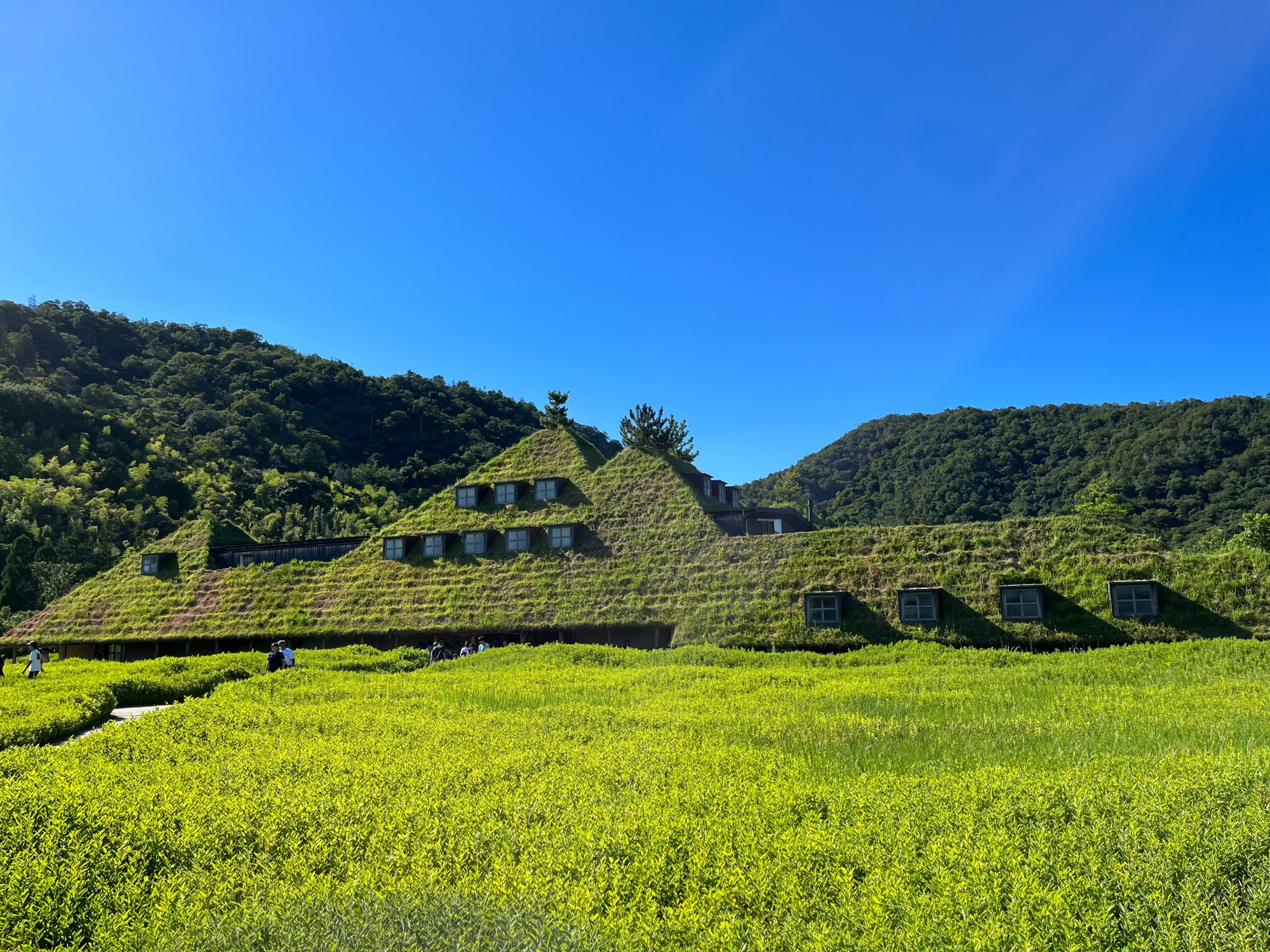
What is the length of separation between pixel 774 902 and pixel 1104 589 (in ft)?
81.3

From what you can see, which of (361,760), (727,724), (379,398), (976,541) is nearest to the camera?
(361,760)

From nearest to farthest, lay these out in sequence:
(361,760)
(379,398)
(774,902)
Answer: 1. (774,902)
2. (361,760)
3. (379,398)

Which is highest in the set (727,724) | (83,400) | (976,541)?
(83,400)

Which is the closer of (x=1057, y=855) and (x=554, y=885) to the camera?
(x=554, y=885)

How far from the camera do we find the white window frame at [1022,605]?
87.2 ft

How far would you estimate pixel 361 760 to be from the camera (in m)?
10.8

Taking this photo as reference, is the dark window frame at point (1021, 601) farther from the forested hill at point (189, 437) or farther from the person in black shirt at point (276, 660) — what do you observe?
the forested hill at point (189, 437)

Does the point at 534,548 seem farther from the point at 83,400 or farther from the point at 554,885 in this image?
the point at 83,400

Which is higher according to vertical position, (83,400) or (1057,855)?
(83,400)

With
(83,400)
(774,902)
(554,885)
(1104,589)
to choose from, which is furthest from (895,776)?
(83,400)

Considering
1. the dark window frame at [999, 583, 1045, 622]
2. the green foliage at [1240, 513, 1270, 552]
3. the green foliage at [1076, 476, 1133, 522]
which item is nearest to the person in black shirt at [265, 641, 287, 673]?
the dark window frame at [999, 583, 1045, 622]

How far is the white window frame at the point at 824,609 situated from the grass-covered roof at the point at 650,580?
0.42 metres

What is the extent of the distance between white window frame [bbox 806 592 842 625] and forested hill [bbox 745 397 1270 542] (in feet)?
141

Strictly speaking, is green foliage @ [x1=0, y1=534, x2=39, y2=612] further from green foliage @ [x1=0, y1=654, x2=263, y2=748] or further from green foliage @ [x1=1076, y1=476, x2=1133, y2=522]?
green foliage @ [x1=1076, y1=476, x2=1133, y2=522]
